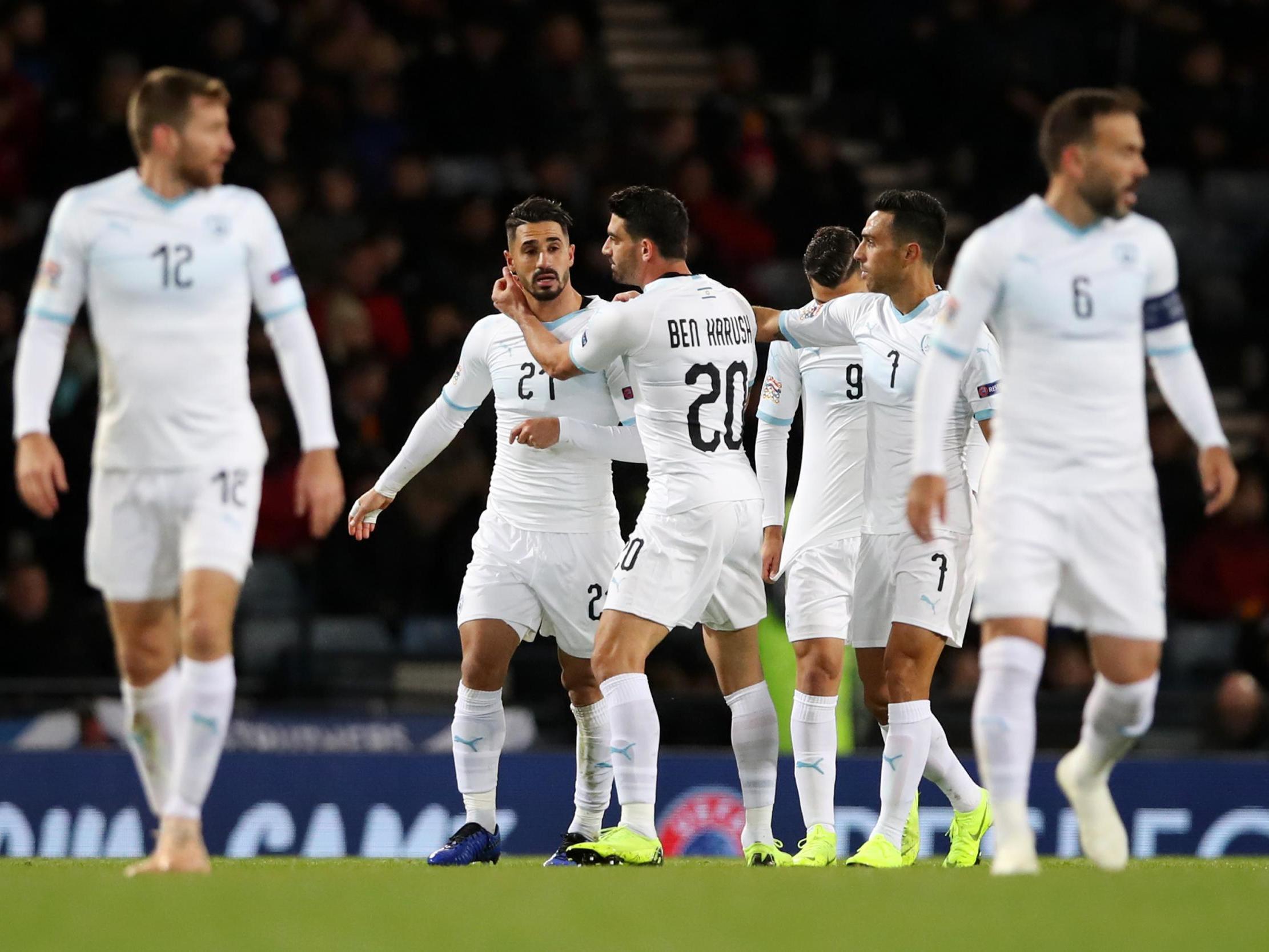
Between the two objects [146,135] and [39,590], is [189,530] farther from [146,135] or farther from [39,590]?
[39,590]

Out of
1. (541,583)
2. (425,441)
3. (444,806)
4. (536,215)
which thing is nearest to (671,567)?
(541,583)

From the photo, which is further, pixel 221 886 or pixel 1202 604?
pixel 1202 604

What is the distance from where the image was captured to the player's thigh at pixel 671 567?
7891 millimetres

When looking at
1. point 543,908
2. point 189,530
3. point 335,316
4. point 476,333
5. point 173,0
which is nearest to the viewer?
point 543,908

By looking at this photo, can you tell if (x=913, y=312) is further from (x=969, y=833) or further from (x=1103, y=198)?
(x=969, y=833)

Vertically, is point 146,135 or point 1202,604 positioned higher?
point 146,135

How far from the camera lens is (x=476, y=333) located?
29.3 ft

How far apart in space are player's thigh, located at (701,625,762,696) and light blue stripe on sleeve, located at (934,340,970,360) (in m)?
2.27

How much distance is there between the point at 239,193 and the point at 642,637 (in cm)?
232

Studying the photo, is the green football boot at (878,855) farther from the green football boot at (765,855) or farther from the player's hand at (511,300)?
the player's hand at (511,300)

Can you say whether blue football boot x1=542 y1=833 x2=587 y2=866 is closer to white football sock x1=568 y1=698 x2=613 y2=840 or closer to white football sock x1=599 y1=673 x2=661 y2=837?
white football sock x1=568 y1=698 x2=613 y2=840

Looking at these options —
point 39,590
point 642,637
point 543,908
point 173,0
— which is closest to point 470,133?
point 173,0

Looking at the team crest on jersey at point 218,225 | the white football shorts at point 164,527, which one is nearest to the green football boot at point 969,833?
the white football shorts at point 164,527

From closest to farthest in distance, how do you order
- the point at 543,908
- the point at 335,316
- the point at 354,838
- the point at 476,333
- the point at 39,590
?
the point at 543,908, the point at 476,333, the point at 354,838, the point at 39,590, the point at 335,316
